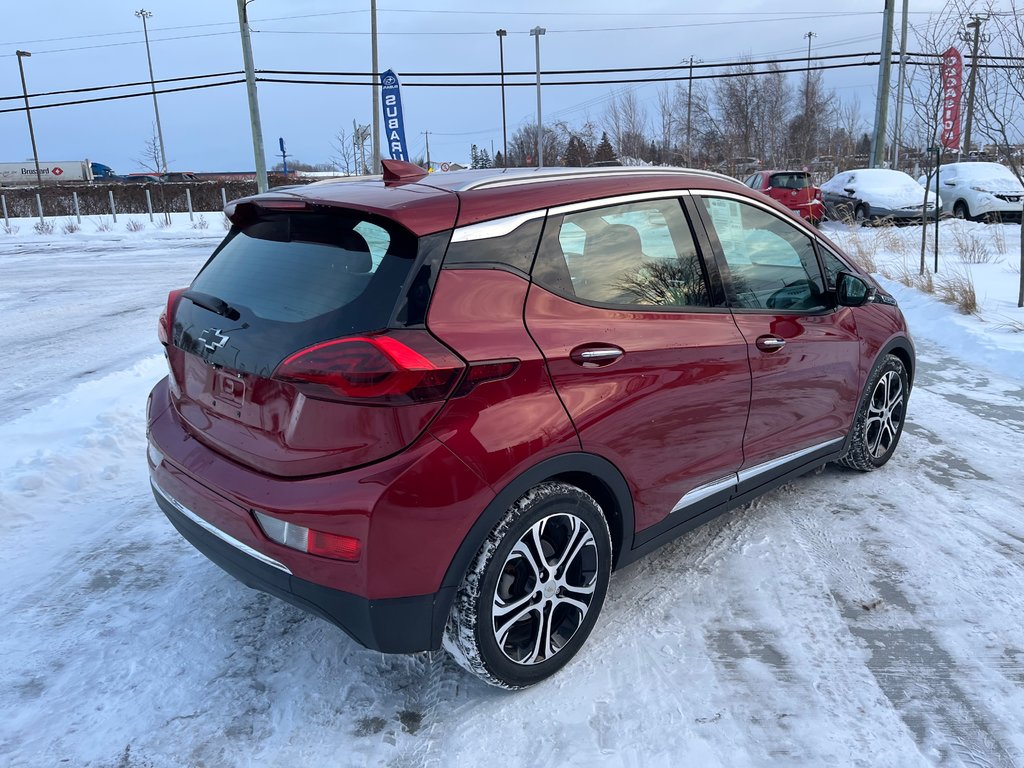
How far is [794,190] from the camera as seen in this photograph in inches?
754

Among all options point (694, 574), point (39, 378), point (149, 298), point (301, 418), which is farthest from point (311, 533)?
point (149, 298)

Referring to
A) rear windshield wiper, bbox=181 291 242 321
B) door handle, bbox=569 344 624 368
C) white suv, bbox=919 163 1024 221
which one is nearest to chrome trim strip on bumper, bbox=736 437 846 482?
door handle, bbox=569 344 624 368

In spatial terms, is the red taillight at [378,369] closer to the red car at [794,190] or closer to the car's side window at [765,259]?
the car's side window at [765,259]

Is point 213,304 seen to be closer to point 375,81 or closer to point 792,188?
point 792,188

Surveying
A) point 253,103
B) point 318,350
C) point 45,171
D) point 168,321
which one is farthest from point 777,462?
point 45,171

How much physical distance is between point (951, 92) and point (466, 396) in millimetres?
10990

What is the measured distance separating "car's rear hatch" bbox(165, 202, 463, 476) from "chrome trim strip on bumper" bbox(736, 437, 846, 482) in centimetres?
171

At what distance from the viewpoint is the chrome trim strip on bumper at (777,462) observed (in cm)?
335

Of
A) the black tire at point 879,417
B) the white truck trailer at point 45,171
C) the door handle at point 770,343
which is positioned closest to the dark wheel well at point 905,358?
the black tire at point 879,417

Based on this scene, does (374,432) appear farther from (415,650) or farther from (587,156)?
(587,156)

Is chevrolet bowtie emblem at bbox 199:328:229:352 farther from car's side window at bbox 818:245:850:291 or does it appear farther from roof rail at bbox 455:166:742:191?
car's side window at bbox 818:245:850:291

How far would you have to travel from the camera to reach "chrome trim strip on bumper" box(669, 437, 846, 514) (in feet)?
10.1

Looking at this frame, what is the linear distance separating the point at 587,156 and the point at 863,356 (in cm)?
4916

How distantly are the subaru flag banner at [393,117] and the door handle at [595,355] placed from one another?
1661cm
